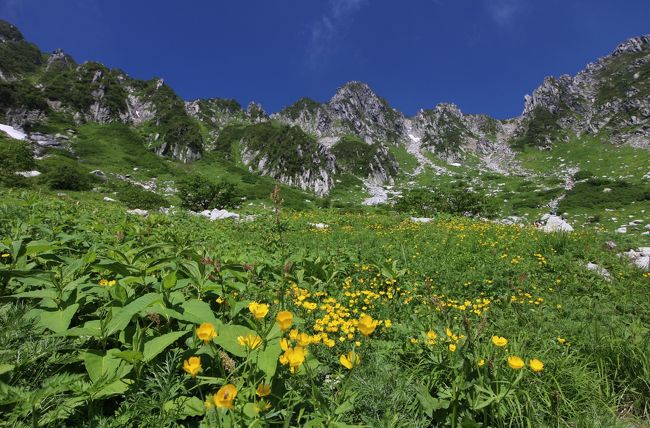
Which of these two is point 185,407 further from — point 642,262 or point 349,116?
point 349,116

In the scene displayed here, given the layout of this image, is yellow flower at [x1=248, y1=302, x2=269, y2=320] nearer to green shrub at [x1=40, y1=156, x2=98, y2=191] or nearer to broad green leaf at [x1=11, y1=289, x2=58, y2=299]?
broad green leaf at [x1=11, y1=289, x2=58, y2=299]

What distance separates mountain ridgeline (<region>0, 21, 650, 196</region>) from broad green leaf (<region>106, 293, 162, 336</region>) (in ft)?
253

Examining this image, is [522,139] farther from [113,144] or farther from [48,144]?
[48,144]

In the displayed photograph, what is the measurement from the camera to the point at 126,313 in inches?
109

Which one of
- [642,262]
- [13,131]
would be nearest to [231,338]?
[642,262]

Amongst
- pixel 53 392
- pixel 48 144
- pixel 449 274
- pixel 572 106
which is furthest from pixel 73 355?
pixel 572 106

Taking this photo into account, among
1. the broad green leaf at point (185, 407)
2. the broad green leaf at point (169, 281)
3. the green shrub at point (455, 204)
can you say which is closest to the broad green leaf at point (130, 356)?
the broad green leaf at point (185, 407)

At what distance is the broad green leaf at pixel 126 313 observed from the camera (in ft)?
8.80

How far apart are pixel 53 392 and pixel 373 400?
2357mm

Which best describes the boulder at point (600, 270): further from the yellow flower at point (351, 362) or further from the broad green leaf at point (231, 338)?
the broad green leaf at point (231, 338)

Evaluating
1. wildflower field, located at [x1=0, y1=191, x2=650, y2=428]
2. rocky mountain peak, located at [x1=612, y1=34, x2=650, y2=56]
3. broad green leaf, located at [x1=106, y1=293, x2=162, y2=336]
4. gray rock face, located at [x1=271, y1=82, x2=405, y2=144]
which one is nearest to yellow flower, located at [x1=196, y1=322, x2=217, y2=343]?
wildflower field, located at [x1=0, y1=191, x2=650, y2=428]

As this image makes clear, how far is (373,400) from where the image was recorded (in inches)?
117

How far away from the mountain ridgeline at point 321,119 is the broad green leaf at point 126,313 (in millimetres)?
77210

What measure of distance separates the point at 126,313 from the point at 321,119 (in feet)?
558
